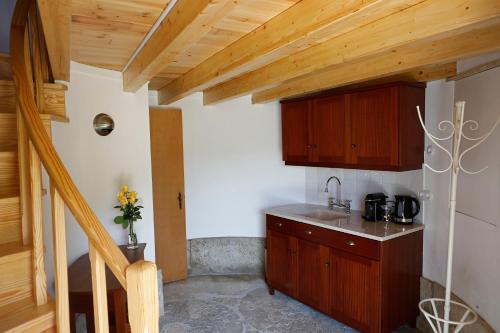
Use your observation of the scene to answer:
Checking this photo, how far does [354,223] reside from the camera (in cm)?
302

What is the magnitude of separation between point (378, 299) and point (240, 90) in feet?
6.88

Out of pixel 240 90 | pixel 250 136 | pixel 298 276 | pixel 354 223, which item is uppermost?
pixel 240 90

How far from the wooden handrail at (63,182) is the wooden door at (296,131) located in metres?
2.63

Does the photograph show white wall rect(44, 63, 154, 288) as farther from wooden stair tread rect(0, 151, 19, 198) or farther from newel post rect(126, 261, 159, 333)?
newel post rect(126, 261, 159, 333)

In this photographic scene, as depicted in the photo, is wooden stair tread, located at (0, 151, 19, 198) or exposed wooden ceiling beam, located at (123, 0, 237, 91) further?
wooden stair tread, located at (0, 151, 19, 198)

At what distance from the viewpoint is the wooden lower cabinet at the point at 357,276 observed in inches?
105

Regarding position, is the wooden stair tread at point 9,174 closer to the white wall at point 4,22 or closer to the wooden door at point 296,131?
the white wall at point 4,22

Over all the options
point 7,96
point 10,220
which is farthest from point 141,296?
point 7,96

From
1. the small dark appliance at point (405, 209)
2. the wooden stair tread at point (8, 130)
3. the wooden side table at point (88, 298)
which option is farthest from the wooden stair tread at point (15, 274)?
the small dark appliance at point (405, 209)

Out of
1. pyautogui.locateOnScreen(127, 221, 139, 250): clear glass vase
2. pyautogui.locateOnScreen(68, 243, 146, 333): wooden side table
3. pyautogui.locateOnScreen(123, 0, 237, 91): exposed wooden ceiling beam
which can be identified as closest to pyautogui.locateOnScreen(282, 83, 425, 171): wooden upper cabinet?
pyautogui.locateOnScreen(123, 0, 237, 91): exposed wooden ceiling beam

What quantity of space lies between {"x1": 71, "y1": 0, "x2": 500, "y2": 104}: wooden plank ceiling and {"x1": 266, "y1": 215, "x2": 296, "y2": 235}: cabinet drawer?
1.45 metres

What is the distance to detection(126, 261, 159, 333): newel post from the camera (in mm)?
876

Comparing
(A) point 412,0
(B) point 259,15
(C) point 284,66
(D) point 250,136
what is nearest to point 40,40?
(B) point 259,15

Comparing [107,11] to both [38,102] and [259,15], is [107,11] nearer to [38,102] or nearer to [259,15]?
[38,102]
